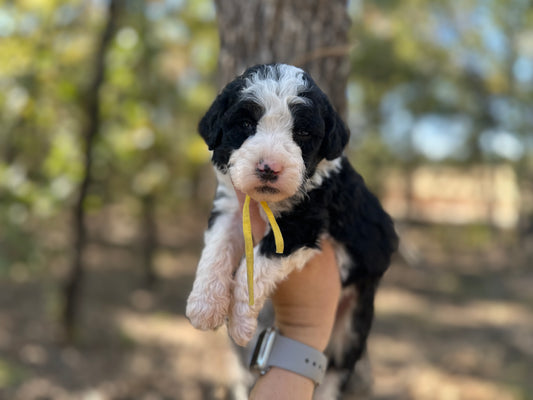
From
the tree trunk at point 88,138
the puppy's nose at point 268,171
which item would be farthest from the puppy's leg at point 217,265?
the tree trunk at point 88,138

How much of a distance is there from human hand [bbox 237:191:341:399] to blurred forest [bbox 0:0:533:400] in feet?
4.37

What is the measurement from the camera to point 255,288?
1945mm

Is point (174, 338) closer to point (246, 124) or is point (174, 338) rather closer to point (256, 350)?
point (256, 350)

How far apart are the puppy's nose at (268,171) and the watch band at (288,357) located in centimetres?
78

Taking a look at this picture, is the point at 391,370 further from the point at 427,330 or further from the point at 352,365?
the point at 352,365

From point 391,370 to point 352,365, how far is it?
7.13 m

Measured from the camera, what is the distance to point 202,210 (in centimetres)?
1549

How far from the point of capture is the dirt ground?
767 cm

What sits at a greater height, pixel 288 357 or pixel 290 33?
pixel 290 33

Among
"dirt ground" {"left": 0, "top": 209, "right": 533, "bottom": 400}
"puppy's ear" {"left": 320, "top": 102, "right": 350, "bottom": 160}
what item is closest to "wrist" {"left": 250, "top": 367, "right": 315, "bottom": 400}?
"puppy's ear" {"left": 320, "top": 102, "right": 350, "bottom": 160}

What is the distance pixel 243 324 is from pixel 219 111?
82cm

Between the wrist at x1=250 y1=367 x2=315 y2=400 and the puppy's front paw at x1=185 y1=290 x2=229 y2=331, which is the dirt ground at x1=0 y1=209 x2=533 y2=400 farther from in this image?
the puppy's front paw at x1=185 y1=290 x2=229 y2=331

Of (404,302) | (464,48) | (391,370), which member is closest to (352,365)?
(391,370)

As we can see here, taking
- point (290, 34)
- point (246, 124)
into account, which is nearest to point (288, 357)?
point (246, 124)
